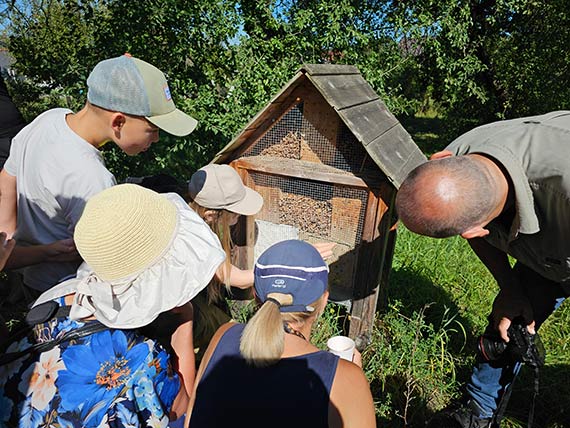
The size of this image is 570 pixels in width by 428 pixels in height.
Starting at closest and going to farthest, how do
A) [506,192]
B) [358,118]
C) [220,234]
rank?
1. [506,192]
2. [358,118]
3. [220,234]

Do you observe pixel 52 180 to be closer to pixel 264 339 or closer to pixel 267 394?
pixel 264 339

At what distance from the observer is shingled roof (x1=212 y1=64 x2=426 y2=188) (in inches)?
83.2

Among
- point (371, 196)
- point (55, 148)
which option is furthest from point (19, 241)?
point (371, 196)

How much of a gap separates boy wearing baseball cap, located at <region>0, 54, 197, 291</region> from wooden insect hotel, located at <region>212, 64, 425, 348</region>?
71 centimetres

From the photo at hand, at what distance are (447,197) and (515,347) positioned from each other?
1.34 metres

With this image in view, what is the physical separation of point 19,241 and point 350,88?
7.28ft

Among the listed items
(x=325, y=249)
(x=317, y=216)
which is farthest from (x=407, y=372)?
(x=317, y=216)

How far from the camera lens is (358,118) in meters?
2.24

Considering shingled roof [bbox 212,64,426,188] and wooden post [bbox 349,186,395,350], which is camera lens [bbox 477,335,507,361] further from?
shingled roof [bbox 212,64,426,188]

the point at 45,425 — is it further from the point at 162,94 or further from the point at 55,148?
the point at 162,94

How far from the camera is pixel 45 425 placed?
47.4 inches

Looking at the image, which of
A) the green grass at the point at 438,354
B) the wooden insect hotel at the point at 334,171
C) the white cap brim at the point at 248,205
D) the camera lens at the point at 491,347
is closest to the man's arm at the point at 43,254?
the white cap brim at the point at 248,205

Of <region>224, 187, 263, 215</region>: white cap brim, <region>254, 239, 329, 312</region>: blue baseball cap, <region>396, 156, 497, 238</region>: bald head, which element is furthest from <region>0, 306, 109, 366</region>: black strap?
<region>396, 156, 497, 238</region>: bald head

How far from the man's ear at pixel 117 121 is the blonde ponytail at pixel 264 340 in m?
1.26
